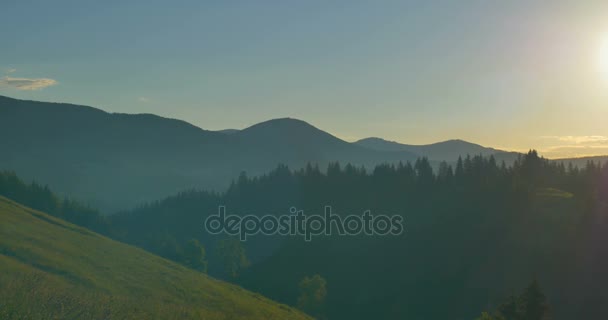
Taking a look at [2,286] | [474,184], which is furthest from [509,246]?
[2,286]

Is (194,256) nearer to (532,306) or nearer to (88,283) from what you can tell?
(532,306)

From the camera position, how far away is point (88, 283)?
37938mm

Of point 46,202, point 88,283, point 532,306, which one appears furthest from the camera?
point 46,202

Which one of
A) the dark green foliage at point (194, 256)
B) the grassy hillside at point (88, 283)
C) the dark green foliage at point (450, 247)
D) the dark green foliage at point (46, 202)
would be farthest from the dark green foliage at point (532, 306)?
the dark green foliage at point (46, 202)

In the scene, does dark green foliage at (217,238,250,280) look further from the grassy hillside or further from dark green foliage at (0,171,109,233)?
the grassy hillside

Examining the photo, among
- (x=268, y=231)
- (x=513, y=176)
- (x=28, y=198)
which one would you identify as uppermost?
(x=513, y=176)

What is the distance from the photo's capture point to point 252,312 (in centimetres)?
4788

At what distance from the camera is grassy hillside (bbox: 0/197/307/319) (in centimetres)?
2958

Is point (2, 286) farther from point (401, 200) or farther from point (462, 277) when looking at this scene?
point (401, 200)

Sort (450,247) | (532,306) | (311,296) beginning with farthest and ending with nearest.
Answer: (450,247)
(311,296)
(532,306)

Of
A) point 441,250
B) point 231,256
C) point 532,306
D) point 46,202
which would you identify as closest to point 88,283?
point 532,306

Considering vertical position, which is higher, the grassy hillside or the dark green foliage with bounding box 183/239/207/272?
the grassy hillside

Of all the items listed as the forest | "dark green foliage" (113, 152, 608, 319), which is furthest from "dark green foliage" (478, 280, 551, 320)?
"dark green foliage" (113, 152, 608, 319)

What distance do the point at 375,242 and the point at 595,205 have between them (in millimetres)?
51222
